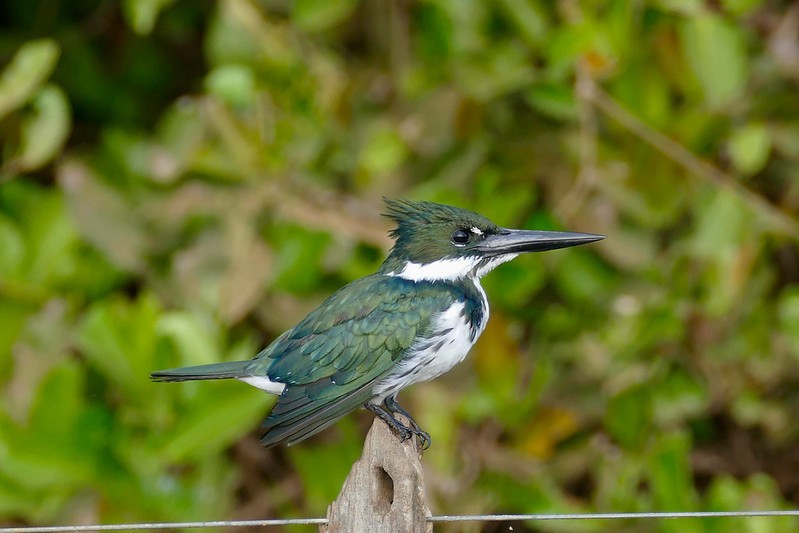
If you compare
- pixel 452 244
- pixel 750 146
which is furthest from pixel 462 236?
pixel 750 146

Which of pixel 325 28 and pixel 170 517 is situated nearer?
pixel 170 517

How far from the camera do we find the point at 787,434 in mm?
5410

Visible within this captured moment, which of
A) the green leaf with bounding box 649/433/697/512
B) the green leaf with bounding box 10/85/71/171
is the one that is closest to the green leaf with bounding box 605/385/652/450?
the green leaf with bounding box 649/433/697/512

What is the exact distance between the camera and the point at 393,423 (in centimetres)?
277

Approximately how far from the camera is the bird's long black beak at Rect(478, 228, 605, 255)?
305 centimetres

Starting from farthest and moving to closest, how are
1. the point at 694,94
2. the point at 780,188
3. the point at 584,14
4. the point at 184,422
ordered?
the point at 780,188
the point at 694,94
the point at 584,14
the point at 184,422

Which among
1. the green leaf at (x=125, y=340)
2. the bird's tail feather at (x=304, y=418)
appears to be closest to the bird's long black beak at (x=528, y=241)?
the bird's tail feather at (x=304, y=418)

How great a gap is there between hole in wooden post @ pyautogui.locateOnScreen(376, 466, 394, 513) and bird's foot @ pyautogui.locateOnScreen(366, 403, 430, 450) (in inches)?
5.2

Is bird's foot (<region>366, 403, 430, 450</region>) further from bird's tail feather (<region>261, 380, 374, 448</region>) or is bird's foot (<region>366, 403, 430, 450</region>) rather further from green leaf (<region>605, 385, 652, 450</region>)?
green leaf (<region>605, 385, 652, 450</region>)

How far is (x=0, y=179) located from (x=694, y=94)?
2.83 m

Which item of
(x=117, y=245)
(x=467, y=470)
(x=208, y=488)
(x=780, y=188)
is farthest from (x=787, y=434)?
(x=117, y=245)

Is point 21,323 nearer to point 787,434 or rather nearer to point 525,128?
point 525,128

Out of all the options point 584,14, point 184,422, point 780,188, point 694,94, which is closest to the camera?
point 184,422

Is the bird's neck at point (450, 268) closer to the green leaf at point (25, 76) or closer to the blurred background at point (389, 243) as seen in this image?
the blurred background at point (389, 243)
